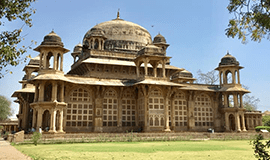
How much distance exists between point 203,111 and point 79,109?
16.7 m

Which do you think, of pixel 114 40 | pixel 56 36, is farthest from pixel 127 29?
pixel 56 36

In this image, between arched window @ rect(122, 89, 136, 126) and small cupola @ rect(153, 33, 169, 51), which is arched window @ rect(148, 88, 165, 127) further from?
small cupola @ rect(153, 33, 169, 51)

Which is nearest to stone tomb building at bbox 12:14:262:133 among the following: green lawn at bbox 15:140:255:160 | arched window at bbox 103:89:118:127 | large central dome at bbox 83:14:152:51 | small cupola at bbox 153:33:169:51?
arched window at bbox 103:89:118:127

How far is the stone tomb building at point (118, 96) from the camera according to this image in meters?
28.4

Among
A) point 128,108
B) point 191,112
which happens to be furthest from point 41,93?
point 191,112

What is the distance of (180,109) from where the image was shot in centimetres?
3444

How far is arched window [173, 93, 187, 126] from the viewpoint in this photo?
34000 mm

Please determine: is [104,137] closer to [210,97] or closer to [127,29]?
[210,97]

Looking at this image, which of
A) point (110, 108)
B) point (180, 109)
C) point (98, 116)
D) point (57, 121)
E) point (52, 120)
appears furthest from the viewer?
point (180, 109)

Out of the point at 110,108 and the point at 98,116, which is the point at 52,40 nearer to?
the point at 98,116

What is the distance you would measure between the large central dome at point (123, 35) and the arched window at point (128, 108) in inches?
426

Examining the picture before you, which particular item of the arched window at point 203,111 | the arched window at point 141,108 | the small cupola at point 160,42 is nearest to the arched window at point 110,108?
the arched window at point 141,108

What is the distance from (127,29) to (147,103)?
16812 millimetres

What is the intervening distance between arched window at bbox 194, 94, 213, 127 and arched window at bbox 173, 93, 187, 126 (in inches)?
64.9
